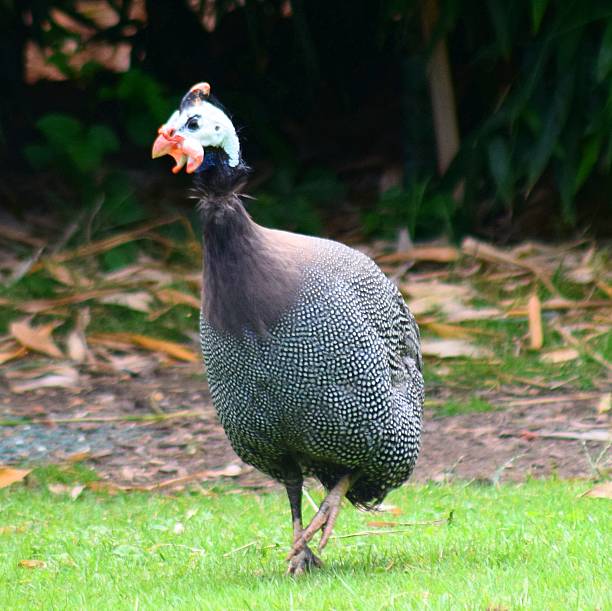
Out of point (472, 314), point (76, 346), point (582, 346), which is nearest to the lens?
point (582, 346)

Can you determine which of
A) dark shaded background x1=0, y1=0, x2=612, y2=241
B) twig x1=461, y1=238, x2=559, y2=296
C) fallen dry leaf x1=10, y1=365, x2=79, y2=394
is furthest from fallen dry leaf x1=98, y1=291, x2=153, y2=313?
twig x1=461, y1=238, x2=559, y2=296

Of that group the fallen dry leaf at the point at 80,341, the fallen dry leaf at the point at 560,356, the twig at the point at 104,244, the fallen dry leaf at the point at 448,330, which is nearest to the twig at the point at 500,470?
the fallen dry leaf at the point at 560,356

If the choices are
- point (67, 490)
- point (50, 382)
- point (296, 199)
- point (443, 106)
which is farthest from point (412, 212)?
point (67, 490)

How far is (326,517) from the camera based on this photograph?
4.31m

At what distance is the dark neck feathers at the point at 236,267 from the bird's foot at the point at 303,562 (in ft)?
2.46

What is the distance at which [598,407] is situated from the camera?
6.57m

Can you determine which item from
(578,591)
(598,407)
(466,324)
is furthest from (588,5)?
(578,591)

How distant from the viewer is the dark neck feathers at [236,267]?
408 centimetres

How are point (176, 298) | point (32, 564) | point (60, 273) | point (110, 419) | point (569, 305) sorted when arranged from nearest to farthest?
point (32, 564) < point (110, 419) < point (569, 305) < point (176, 298) < point (60, 273)

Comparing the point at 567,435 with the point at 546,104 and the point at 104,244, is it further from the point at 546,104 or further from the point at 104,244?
the point at 104,244

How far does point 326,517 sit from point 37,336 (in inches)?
143

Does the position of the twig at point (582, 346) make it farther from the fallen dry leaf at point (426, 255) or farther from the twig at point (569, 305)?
the fallen dry leaf at point (426, 255)

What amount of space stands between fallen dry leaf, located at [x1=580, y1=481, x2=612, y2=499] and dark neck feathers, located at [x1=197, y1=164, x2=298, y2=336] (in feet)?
6.02

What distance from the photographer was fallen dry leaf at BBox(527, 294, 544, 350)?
7.31 metres
